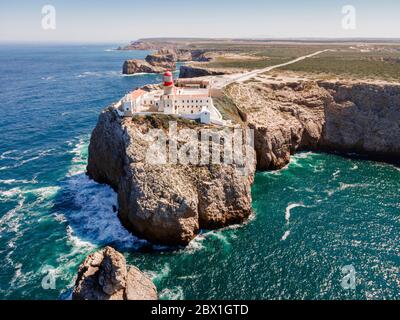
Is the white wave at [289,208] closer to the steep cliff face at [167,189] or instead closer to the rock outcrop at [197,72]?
the steep cliff face at [167,189]

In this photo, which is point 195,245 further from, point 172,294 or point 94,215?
point 94,215

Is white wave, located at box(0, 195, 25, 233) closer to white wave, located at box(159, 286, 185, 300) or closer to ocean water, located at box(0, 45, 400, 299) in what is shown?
ocean water, located at box(0, 45, 400, 299)

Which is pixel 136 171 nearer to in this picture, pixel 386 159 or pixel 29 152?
pixel 29 152

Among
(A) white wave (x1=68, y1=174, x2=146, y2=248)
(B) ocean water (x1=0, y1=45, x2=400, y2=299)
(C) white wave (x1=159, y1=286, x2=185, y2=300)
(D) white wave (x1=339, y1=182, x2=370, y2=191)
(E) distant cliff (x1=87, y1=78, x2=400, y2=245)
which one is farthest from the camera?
(D) white wave (x1=339, y1=182, x2=370, y2=191)

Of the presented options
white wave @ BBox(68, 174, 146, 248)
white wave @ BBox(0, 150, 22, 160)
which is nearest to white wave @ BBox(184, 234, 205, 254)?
white wave @ BBox(68, 174, 146, 248)

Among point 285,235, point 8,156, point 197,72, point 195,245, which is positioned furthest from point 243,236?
point 197,72
